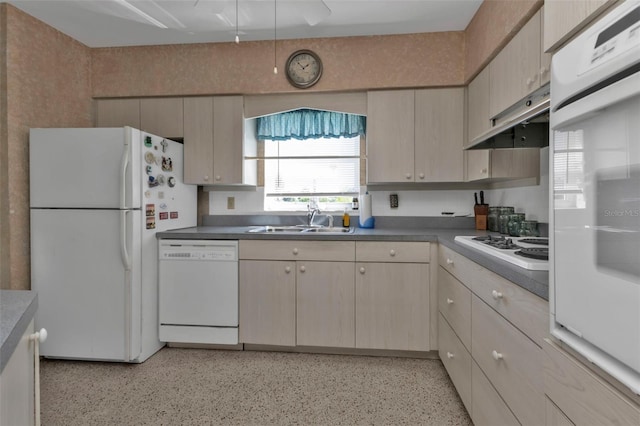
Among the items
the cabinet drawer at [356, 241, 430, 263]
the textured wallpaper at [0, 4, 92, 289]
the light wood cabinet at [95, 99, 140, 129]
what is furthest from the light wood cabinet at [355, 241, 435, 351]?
the textured wallpaper at [0, 4, 92, 289]

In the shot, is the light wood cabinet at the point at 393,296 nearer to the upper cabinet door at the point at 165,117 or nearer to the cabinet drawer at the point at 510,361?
the cabinet drawer at the point at 510,361

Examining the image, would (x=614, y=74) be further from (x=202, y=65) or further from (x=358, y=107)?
(x=202, y=65)

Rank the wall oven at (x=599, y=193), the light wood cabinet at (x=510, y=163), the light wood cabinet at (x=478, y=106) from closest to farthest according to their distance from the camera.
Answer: the wall oven at (x=599, y=193)
the light wood cabinet at (x=510, y=163)
the light wood cabinet at (x=478, y=106)

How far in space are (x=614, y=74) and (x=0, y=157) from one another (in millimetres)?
3307

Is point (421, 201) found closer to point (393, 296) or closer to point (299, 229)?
point (393, 296)

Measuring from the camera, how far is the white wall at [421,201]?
256cm

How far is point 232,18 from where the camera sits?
2.55 meters

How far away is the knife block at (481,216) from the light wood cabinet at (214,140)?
80.7 inches

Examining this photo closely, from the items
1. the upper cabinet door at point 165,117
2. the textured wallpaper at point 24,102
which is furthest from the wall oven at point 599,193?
the textured wallpaper at point 24,102

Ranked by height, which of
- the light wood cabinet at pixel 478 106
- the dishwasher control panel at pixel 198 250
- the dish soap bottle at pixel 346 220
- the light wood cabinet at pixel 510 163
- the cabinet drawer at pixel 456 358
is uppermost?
the light wood cabinet at pixel 478 106

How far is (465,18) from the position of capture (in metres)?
2.57

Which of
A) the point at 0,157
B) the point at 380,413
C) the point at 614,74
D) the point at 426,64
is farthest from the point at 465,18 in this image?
the point at 0,157

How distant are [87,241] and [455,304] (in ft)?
8.27

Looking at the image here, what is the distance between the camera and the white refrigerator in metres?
2.38
